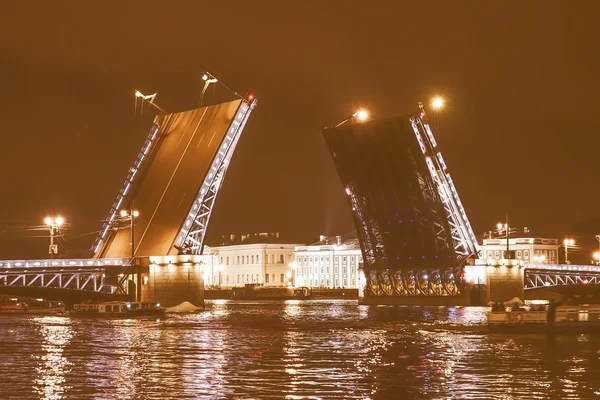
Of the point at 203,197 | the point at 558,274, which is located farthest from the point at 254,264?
the point at 203,197

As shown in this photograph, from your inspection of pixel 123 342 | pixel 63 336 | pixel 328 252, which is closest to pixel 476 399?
pixel 123 342

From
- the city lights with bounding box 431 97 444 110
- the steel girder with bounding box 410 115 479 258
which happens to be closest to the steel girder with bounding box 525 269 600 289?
the steel girder with bounding box 410 115 479 258

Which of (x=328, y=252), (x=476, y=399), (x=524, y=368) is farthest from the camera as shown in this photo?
(x=328, y=252)

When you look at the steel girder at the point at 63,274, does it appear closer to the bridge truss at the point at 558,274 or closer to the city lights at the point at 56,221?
the city lights at the point at 56,221

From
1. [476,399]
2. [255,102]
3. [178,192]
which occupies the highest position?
[255,102]

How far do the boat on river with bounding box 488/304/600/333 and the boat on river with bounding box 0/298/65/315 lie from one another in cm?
3633

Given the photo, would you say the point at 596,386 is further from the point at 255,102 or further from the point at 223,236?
the point at 223,236

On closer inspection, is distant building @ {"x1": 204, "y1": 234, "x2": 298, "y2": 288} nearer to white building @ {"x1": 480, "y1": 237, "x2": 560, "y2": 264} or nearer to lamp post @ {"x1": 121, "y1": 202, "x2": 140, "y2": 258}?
white building @ {"x1": 480, "y1": 237, "x2": 560, "y2": 264}

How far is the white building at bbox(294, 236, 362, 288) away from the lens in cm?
12056

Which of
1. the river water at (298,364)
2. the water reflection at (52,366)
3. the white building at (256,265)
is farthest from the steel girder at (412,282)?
the white building at (256,265)

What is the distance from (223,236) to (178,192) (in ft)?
311

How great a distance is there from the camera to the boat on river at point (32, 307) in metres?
68.7

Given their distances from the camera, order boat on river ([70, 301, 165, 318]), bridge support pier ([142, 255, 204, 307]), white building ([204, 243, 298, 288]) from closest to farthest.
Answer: boat on river ([70, 301, 165, 318]) < bridge support pier ([142, 255, 204, 307]) < white building ([204, 243, 298, 288])

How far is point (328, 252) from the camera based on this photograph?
124062 millimetres
